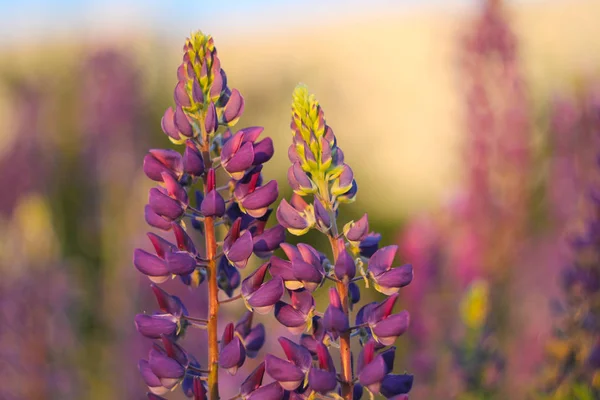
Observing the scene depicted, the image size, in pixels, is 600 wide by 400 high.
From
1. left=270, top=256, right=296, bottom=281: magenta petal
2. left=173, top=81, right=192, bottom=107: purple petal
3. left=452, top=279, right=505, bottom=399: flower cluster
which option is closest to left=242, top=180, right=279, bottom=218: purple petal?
left=270, top=256, right=296, bottom=281: magenta petal

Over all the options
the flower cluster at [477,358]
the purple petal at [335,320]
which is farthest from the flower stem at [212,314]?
the flower cluster at [477,358]

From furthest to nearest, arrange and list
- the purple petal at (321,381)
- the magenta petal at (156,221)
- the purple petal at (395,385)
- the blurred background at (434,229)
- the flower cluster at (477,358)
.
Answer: the blurred background at (434,229) < the flower cluster at (477,358) < the magenta petal at (156,221) < the purple petal at (395,385) < the purple petal at (321,381)

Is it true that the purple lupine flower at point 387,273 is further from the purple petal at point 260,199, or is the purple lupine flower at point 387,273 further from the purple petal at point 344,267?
the purple petal at point 260,199

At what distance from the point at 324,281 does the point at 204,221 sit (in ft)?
0.81

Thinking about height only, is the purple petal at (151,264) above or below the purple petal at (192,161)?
below

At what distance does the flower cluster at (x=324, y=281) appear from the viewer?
123 cm

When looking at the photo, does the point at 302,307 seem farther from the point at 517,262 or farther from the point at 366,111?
the point at 366,111

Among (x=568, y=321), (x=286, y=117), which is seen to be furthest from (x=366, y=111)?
(x=568, y=321)

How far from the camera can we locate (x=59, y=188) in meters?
9.88

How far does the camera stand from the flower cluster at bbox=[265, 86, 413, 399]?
123cm

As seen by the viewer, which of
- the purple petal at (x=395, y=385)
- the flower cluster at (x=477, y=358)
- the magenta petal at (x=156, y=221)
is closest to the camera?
the purple petal at (x=395, y=385)

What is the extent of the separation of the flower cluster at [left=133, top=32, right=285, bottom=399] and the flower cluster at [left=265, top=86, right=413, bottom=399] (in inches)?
1.9

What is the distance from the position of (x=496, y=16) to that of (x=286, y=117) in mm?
8920

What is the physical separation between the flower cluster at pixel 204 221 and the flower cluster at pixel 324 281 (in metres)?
0.05
